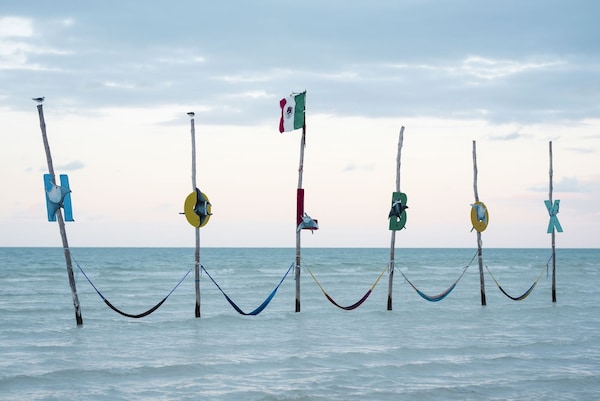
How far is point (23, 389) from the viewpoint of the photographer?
1092 cm

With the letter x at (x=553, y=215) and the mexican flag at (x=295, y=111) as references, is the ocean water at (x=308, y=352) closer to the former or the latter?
the letter x at (x=553, y=215)

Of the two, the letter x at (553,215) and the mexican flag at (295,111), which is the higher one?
the mexican flag at (295,111)

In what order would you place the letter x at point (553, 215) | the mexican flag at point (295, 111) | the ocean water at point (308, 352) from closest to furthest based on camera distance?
the ocean water at point (308, 352) → the mexican flag at point (295, 111) → the letter x at point (553, 215)

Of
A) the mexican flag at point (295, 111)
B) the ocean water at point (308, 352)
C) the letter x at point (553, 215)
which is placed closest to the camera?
the ocean water at point (308, 352)

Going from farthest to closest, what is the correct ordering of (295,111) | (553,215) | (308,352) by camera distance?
(553,215), (295,111), (308,352)

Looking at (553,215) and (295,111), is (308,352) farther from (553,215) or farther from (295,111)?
(553,215)

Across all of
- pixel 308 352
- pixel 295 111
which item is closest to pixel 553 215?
pixel 295 111

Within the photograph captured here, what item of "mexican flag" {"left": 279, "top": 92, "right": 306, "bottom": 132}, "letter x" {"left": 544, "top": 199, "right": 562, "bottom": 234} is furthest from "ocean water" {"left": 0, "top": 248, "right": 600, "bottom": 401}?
"mexican flag" {"left": 279, "top": 92, "right": 306, "bottom": 132}

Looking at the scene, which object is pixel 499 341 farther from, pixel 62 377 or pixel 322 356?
pixel 62 377

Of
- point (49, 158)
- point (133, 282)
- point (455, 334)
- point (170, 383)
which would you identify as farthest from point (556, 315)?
point (133, 282)

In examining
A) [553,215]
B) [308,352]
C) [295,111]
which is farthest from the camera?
[553,215]

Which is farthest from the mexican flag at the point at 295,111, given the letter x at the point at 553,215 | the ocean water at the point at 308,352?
the letter x at the point at 553,215

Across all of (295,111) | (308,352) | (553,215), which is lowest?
(308,352)

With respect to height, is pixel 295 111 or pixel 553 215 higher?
pixel 295 111
